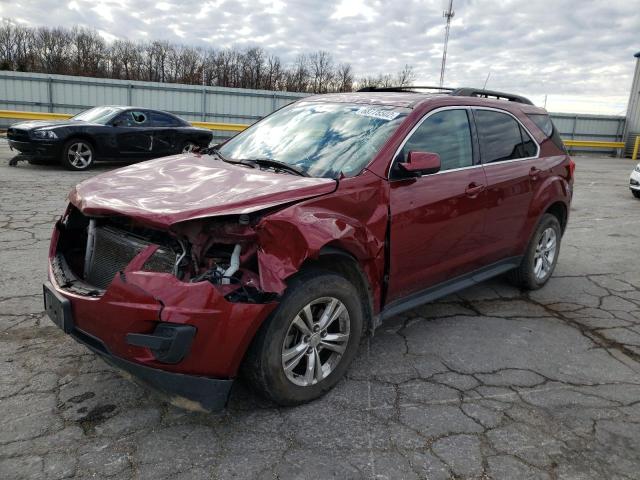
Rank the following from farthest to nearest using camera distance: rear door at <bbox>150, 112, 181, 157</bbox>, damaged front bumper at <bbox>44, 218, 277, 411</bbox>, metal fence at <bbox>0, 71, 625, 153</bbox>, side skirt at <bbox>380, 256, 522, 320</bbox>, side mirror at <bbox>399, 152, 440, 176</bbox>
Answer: metal fence at <bbox>0, 71, 625, 153</bbox> → rear door at <bbox>150, 112, 181, 157</bbox> → side skirt at <bbox>380, 256, 522, 320</bbox> → side mirror at <bbox>399, 152, 440, 176</bbox> → damaged front bumper at <bbox>44, 218, 277, 411</bbox>

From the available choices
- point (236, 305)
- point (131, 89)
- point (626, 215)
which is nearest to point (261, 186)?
point (236, 305)

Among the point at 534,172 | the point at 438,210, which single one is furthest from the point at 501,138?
the point at 438,210

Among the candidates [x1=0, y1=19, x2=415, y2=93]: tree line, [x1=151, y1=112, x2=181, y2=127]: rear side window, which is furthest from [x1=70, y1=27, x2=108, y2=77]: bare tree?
[x1=151, y1=112, x2=181, y2=127]: rear side window

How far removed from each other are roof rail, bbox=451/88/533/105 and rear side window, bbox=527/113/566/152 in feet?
0.68

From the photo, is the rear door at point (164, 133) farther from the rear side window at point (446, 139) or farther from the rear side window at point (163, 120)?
the rear side window at point (446, 139)

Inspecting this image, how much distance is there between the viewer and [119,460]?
7.89ft

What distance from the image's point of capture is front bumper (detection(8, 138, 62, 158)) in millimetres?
10742

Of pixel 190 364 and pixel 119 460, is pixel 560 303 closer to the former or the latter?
pixel 190 364

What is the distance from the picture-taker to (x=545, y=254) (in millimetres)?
5117

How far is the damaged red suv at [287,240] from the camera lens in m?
2.43

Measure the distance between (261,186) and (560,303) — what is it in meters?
3.37

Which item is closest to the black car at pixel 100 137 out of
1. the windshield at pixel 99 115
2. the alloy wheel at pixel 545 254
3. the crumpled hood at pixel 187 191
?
the windshield at pixel 99 115

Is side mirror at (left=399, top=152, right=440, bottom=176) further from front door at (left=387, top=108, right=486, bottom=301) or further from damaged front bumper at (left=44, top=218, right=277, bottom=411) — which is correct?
damaged front bumper at (left=44, top=218, right=277, bottom=411)

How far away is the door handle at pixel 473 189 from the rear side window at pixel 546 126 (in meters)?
1.41
